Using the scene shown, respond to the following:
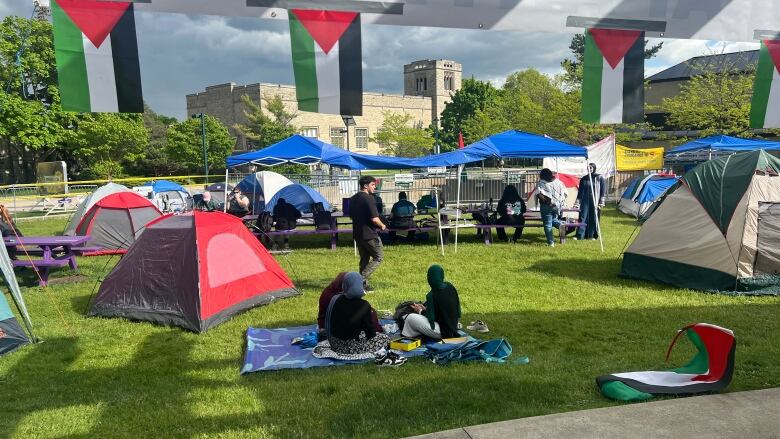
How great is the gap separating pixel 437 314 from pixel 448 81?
91.7 metres

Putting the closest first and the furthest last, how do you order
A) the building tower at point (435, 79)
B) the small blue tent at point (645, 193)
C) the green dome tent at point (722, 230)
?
the green dome tent at point (722, 230) → the small blue tent at point (645, 193) → the building tower at point (435, 79)

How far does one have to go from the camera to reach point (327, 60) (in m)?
3.97

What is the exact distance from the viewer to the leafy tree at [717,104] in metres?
26.4

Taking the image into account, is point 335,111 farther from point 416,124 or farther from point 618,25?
point 416,124

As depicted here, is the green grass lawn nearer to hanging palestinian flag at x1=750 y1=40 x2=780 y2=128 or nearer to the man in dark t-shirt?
the man in dark t-shirt

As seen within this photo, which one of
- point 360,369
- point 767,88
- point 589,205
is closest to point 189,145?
point 589,205

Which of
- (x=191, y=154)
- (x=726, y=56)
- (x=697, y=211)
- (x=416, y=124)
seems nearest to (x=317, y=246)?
(x=697, y=211)

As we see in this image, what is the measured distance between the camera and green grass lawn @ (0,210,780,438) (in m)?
4.28

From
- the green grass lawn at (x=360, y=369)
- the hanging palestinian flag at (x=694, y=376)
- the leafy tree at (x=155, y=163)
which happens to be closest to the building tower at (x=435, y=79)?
the leafy tree at (x=155, y=163)

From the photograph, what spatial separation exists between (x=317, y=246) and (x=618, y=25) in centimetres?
1032

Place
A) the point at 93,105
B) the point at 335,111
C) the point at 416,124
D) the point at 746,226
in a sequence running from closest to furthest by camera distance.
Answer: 1. the point at 93,105
2. the point at 335,111
3. the point at 746,226
4. the point at 416,124

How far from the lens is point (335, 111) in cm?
395

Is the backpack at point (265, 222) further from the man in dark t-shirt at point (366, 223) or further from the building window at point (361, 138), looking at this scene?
the building window at point (361, 138)

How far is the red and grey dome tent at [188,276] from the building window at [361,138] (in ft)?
223
